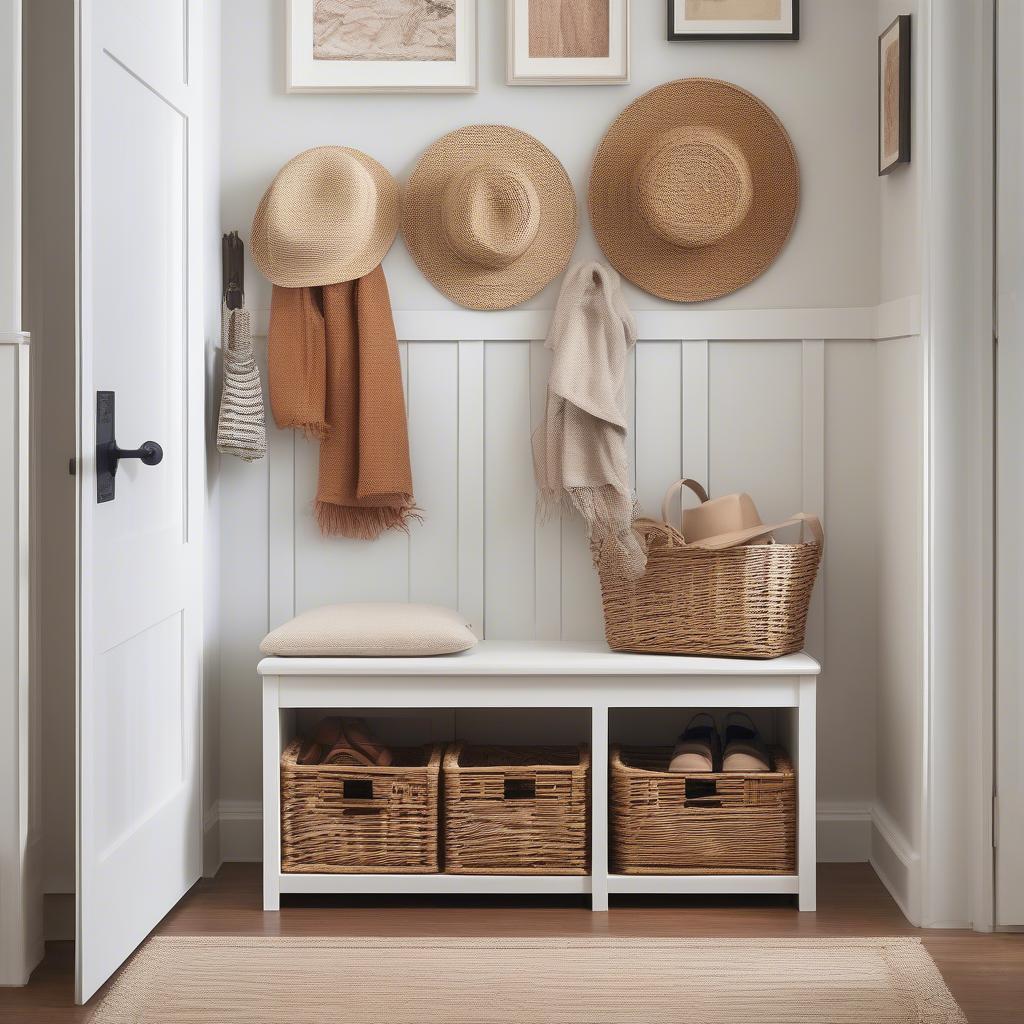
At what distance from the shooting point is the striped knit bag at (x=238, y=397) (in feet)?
8.55

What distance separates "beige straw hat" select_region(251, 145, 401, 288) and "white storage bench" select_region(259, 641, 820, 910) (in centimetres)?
85

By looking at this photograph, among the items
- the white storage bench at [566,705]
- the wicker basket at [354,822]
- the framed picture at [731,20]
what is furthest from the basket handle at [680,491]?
the framed picture at [731,20]

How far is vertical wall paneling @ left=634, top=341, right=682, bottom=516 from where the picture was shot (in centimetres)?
275

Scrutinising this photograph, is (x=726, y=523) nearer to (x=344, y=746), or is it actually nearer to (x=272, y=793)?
(x=344, y=746)

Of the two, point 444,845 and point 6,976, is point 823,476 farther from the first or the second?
point 6,976

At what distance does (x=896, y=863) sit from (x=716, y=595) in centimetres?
69

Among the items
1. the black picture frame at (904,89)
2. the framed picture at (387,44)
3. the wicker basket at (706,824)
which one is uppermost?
the framed picture at (387,44)

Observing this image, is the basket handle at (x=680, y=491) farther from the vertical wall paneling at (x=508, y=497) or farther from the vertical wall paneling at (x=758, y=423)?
the vertical wall paneling at (x=508, y=497)

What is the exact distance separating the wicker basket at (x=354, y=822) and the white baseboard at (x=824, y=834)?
0.34 m

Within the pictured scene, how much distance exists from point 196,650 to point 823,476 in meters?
1.46

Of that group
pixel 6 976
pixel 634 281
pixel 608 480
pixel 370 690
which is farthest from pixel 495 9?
pixel 6 976

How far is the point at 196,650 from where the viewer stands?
259 centimetres

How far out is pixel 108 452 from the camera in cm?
207

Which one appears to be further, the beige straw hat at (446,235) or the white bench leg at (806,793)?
the beige straw hat at (446,235)
